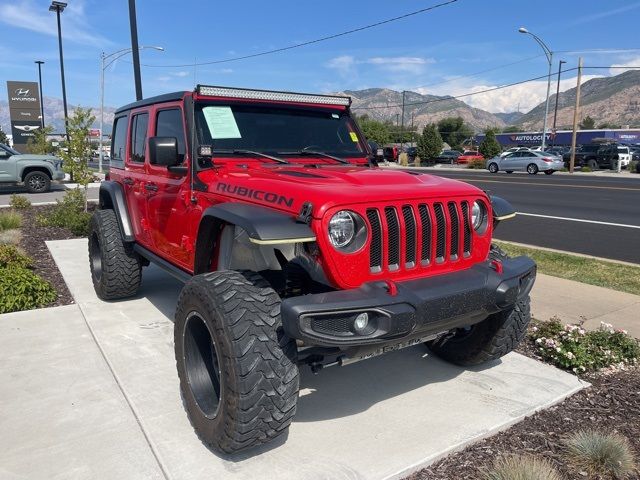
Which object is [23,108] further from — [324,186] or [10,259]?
[324,186]

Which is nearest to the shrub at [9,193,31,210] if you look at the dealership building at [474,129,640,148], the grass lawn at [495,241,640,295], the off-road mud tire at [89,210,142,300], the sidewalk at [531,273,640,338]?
the off-road mud tire at [89,210,142,300]

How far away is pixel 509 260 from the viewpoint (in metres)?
3.33

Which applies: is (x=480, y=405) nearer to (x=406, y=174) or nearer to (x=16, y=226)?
(x=406, y=174)

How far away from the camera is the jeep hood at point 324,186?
279 cm

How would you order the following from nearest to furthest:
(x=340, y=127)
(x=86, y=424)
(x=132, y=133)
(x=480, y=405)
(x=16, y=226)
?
1. (x=86, y=424)
2. (x=480, y=405)
3. (x=340, y=127)
4. (x=132, y=133)
5. (x=16, y=226)

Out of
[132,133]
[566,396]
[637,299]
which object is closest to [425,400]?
[566,396]

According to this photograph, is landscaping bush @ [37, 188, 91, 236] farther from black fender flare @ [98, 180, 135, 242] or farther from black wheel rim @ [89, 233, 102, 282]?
black fender flare @ [98, 180, 135, 242]

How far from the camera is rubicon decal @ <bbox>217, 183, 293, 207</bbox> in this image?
9.52 ft

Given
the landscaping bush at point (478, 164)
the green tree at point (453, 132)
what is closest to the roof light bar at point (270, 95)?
the landscaping bush at point (478, 164)

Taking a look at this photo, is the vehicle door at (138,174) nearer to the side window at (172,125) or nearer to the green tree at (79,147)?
the side window at (172,125)

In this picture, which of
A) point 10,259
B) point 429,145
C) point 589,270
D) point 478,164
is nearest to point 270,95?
point 10,259

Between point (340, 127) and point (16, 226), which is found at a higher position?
point (340, 127)

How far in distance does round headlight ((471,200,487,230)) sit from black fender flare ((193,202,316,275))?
1.20 meters

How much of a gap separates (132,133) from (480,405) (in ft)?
12.9
